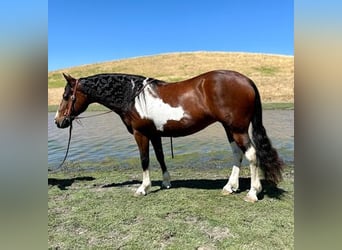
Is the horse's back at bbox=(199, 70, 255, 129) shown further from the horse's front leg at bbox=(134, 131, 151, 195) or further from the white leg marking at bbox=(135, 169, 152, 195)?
the white leg marking at bbox=(135, 169, 152, 195)

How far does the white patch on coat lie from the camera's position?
10.5 ft

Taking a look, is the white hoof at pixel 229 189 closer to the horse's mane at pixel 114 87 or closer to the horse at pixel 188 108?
the horse at pixel 188 108

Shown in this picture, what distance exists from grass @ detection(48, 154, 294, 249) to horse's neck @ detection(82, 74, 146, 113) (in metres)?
1.16

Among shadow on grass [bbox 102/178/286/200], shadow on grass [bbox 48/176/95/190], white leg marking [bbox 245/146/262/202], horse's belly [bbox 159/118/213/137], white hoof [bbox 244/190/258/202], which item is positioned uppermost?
horse's belly [bbox 159/118/213/137]

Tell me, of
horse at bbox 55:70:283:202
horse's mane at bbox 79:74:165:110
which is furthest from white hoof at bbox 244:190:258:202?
horse's mane at bbox 79:74:165:110

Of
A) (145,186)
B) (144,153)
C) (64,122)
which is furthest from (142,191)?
(64,122)

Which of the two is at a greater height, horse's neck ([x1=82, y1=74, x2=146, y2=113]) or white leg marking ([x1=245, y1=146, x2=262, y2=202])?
Result: horse's neck ([x1=82, y1=74, x2=146, y2=113])

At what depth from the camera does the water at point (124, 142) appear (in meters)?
5.01

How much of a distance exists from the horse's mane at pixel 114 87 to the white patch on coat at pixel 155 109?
98mm

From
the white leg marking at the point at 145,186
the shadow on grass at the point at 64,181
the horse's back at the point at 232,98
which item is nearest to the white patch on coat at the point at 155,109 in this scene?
the horse's back at the point at 232,98
